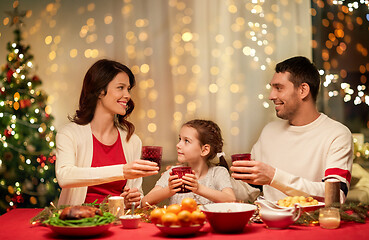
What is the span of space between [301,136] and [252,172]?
966 mm

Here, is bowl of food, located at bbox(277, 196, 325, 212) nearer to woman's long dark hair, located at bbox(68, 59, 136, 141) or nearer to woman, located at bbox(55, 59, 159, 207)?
woman, located at bbox(55, 59, 159, 207)

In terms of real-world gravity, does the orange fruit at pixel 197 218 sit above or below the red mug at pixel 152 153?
below

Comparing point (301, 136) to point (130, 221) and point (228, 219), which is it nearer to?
point (228, 219)

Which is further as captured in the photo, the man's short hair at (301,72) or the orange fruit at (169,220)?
the man's short hair at (301,72)

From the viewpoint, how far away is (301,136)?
3.27 metres

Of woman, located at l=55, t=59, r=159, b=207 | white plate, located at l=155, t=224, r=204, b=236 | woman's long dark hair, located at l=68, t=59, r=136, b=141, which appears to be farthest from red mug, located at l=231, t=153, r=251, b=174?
woman's long dark hair, located at l=68, t=59, r=136, b=141

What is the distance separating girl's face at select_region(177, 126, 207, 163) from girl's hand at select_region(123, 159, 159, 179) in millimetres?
674

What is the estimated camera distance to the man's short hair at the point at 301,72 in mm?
3322

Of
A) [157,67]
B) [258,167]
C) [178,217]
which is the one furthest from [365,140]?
[178,217]

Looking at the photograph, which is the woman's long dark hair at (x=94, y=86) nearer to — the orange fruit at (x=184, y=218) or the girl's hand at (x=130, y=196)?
the girl's hand at (x=130, y=196)

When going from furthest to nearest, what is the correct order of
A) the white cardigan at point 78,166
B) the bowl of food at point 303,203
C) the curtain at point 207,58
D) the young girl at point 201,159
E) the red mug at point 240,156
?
the curtain at point 207,58, the young girl at point 201,159, the white cardigan at point 78,166, the red mug at point 240,156, the bowl of food at point 303,203

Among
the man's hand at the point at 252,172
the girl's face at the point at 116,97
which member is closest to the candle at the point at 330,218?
the man's hand at the point at 252,172

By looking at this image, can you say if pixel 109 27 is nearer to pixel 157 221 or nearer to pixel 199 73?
pixel 199 73

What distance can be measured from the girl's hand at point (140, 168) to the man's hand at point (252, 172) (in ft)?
1.36
